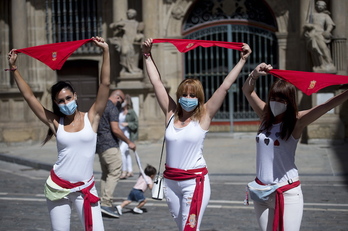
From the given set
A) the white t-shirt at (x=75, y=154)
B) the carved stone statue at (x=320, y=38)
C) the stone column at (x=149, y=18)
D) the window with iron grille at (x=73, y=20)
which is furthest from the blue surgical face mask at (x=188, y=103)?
the window with iron grille at (x=73, y=20)

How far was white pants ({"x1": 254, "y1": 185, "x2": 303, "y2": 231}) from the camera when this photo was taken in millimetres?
4887

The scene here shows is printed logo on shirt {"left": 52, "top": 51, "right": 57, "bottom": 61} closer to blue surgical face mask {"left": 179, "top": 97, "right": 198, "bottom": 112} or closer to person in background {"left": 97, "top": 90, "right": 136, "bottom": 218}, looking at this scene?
blue surgical face mask {"left": 179, "top": 97, "right": 198, "bottom": 112}

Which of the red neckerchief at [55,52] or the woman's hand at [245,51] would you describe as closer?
the woman's hand at [245,51]

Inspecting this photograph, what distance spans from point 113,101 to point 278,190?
485 cm

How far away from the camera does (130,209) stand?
9.17 meters

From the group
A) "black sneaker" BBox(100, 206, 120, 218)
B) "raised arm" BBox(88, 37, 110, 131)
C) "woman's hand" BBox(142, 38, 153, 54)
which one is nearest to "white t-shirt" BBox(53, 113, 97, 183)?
"raised arm" BBox(88, 37, 110, 131)

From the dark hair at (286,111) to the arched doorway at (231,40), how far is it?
42.4 ft

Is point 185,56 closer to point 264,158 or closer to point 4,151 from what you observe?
point 4,151

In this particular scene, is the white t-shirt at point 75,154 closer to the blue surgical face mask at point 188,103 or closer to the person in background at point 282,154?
the blue surgical face mask at point 188,103

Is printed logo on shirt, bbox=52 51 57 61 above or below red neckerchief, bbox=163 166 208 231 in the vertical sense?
above

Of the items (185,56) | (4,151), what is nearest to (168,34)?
(185,56)

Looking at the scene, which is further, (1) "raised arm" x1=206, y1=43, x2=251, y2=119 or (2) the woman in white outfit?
(1) "raised arm" x1=206, y1=43, x2=251, y2=119

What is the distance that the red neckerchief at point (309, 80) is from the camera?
5.29 meters

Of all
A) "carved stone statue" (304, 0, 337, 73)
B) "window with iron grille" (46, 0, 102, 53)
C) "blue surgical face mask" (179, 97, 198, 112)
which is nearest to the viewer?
"blue surgical face mask" (179, 97, 198, 112)
